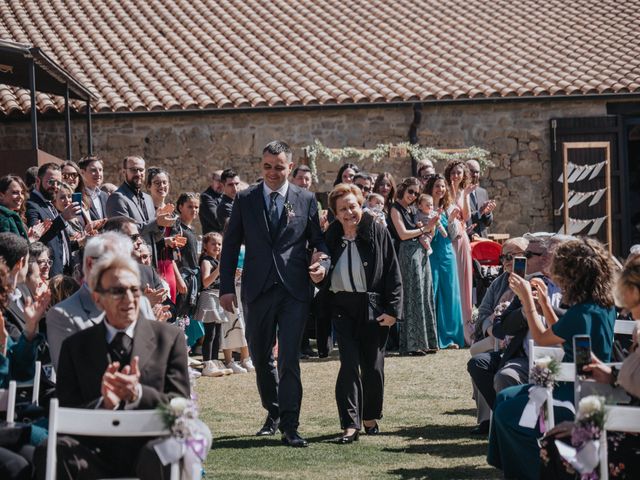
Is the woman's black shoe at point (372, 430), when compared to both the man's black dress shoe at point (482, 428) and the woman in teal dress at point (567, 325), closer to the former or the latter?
the man's black dress shoe at point (482, 428)

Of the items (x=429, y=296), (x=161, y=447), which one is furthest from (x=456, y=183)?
(x=161, y=447)

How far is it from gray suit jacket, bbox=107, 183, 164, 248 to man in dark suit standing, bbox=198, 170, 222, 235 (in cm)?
289

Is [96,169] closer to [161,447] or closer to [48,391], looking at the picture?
[48,391]

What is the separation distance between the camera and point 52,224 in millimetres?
8844

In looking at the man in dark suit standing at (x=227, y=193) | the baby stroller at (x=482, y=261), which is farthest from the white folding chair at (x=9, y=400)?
the baby stroller at (x=482, y=261)

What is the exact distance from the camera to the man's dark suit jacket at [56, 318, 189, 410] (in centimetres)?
482

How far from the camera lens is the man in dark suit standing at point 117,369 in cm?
464

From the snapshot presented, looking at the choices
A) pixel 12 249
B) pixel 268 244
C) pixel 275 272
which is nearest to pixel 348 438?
pixel 275 272

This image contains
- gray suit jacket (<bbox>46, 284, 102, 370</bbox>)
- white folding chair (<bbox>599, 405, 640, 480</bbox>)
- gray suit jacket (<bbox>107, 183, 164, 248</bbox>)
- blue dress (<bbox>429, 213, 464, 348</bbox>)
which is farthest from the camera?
blue dress (<bbox>429, 213, 464, 348</bbox>)

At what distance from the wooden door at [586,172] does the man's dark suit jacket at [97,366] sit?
1508 centimetres

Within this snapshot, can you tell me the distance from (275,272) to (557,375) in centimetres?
250

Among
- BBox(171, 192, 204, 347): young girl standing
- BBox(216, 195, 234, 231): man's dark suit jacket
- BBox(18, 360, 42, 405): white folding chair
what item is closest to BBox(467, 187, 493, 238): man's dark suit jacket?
BBox(216, 195, 234, 231): man's dark suit jacket

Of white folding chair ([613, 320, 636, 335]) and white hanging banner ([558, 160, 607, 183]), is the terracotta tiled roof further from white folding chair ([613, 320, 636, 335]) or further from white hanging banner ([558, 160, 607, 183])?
white folding chair ([613, 320, 636, 335])

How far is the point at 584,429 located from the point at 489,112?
50.6 feet
